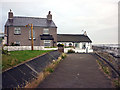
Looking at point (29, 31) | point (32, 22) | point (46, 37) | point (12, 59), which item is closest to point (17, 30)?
point (29, 31)

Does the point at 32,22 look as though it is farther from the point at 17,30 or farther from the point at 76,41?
the point at 76,41

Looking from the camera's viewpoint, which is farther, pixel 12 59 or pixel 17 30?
pixel 17 30

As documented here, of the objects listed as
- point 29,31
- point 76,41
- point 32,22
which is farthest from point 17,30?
point 76,41

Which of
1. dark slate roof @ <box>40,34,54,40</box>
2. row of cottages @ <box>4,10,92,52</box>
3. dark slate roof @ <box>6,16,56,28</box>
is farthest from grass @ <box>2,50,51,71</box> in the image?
dark slate roof @ <box>6,16,56,28</box>

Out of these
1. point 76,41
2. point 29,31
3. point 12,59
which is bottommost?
point 12,59

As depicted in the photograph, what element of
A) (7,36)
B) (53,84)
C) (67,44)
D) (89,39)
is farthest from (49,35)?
(53,84)

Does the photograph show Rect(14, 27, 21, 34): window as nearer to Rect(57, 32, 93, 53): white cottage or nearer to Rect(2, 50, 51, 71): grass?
Rect(57, 32, 93, 53): white cottage

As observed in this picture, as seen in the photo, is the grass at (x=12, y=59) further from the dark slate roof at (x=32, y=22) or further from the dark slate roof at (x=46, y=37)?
the dark slate roof at (x=32, y=22)

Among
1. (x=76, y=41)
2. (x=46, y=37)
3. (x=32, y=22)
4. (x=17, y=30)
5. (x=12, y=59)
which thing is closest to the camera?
(x=12, y=59)

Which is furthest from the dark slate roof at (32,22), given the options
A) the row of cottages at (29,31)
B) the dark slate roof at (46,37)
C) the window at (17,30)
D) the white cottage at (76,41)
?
the white cottage at (76,41)

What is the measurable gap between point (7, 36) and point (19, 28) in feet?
12.5

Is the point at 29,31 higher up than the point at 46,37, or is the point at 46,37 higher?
the point at 29,31

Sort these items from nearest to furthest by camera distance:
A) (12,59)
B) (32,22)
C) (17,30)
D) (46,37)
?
(12,59)
(17,30)
(46,37)
(32,22)

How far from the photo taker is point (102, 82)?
777 centimetres
